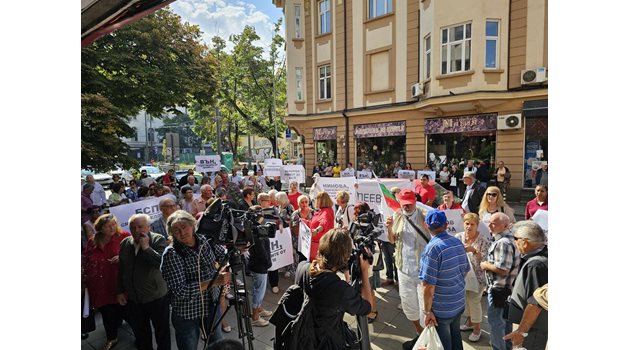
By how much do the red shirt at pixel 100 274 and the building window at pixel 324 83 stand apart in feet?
52.8

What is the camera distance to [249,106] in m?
26.6

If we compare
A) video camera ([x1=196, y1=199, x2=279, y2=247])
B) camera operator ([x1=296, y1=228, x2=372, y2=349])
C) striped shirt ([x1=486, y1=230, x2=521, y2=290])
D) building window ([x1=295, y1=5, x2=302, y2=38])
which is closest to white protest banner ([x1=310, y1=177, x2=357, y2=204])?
striped shirt ([x1=486, y1=230, x2=521, y2=290])

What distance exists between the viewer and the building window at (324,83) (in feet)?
60.4

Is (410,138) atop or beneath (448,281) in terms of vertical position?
atop

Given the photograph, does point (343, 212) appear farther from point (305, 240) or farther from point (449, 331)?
point (449, 331)

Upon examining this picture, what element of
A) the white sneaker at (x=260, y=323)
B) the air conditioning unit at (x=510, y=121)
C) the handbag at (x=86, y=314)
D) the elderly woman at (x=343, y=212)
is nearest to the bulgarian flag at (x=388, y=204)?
the elderly woman at (x=343, y=212)

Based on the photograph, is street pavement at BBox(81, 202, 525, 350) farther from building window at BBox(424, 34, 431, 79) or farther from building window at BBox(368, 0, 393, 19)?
building window at BBox(368, 0, 393, 19)

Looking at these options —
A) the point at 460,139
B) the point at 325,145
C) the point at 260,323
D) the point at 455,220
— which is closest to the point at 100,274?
the point at 260,323

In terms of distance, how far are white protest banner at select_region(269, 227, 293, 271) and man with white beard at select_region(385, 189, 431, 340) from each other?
69.1 inches

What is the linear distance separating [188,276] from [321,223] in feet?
7.09

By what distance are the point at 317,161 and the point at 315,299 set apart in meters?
17.9
